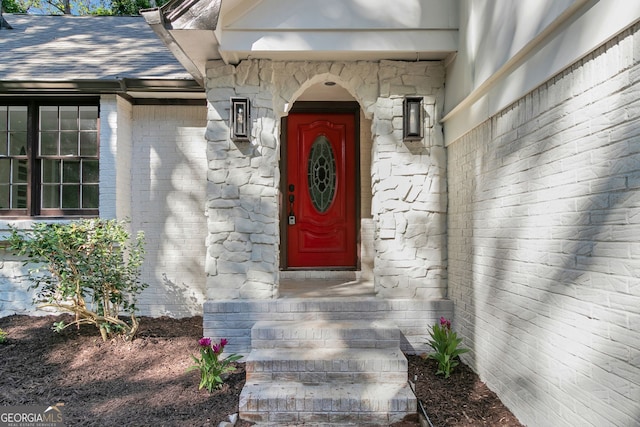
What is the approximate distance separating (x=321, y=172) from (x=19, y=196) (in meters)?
4.00

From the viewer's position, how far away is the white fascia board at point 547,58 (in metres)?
1.93

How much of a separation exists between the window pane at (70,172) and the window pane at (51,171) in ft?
0.26

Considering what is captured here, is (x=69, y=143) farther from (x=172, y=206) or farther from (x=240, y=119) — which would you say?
(x=240, y=119)

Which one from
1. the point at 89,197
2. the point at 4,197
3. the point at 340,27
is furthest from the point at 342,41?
the point at 4,197

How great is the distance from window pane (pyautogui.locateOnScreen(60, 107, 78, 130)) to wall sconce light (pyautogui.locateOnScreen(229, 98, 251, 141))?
263 cm

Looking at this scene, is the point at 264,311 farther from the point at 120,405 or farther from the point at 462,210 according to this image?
the point at 462,210

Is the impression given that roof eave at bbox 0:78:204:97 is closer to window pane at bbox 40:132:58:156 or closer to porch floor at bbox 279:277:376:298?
window pane at bbox 40:132:58:156

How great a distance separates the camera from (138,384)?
11.5 feet

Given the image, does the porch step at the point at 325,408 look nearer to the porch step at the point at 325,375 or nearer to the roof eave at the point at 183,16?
the porch step at the point at 325,375

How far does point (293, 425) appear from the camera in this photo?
3.02 m

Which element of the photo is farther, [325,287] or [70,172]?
[70,172]

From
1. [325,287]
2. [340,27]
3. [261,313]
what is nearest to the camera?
[340,27]

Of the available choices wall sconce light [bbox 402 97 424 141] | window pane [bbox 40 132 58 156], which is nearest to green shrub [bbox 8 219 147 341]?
window pane [bbox 40 132 58 156]

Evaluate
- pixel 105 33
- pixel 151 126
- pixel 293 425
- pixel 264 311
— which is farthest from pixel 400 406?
pixel 105 33
